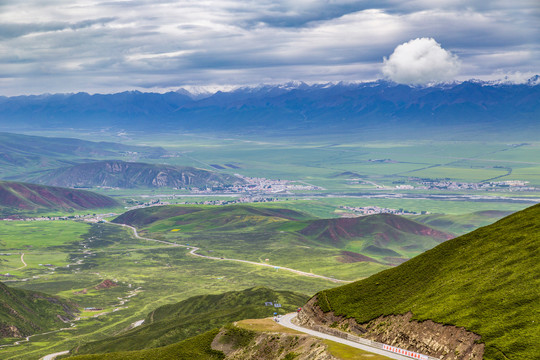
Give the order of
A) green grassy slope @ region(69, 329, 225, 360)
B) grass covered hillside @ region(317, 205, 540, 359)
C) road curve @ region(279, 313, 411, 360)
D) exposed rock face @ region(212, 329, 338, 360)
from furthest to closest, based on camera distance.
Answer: green grassy slope @ region(69, 329, 225, 360), exposed rock face @ region(212, 329, 338, 360), road curve @ region(279, 313, 411, 360), grass covered hillside @ region(317, 205, 540, 359)

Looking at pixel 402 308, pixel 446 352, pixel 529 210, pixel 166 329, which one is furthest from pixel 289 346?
pixel 166 329

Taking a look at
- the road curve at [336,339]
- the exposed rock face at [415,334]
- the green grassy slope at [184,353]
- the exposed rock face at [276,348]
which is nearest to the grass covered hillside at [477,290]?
the exposed rock face at [415,334]

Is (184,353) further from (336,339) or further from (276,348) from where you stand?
(336,339)

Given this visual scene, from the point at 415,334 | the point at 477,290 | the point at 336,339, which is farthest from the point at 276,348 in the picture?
the point at 477,290

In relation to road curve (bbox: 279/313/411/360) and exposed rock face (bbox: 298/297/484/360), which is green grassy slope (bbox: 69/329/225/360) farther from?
exposed rock face (bbox: 298/297/484/360)

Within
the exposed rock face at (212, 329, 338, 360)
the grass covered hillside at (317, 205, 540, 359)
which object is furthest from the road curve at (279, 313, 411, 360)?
the grass covered hillside at (317, 205, 540, 359)

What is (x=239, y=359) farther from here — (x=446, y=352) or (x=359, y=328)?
(x=446, y=352)
